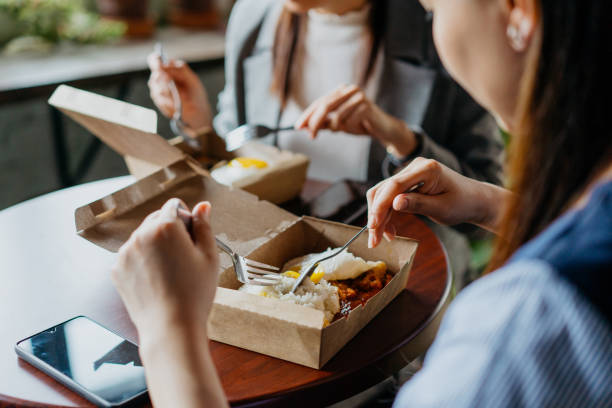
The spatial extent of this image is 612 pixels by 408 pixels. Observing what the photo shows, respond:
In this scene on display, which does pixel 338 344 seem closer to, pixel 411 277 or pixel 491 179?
pixel 411 277

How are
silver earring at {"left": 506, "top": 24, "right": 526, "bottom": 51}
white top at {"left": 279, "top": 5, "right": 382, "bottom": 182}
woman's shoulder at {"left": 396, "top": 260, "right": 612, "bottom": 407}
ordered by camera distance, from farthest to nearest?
white top at {"left": 279, "top": 5, "right": 382, "bottom": 182} → silver earring at {"left": 506, "top": 24, "right": 526, "bottom": 51} → woman's shoulder at {"left": 396, "top": 260, "right": 612, "bottom": 407}

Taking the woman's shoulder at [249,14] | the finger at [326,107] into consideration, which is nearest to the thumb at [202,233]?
the finger at [326,107]

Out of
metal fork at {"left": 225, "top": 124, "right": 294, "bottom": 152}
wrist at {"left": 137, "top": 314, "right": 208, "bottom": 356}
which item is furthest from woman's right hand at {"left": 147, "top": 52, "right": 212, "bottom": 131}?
wrist at {"left": 137, "top": 314, "right": 208, "bottom": 356}

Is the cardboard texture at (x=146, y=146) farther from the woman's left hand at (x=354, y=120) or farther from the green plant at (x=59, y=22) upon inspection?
the green plant at (x=59, y=22)

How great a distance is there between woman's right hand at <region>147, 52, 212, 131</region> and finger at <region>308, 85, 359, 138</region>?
40cm

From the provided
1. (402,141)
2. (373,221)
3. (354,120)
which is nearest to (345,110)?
(354,120)

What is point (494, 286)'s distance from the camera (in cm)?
49

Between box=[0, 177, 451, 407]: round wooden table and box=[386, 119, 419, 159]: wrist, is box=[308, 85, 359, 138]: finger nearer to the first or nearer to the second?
box=[386, 119, 419, 159]: wrist

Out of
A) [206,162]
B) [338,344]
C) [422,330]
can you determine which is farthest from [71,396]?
[206,162]

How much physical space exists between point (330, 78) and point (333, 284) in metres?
0.97

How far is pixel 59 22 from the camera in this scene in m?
2.79

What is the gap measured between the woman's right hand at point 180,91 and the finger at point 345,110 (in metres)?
0.44

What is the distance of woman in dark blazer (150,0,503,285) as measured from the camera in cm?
152

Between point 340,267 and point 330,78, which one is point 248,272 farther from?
point 330,78
